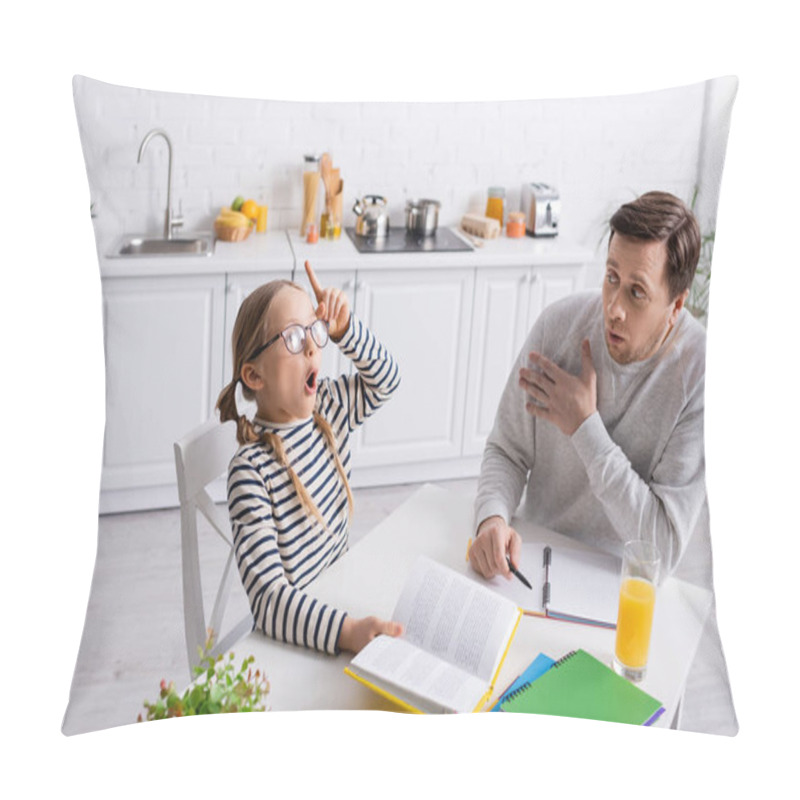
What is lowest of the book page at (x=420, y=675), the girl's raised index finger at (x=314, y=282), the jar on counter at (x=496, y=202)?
the book page at (x=420, y=675)

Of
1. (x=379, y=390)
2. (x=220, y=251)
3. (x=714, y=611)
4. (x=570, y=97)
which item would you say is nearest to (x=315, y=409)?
(x=379, y=390)

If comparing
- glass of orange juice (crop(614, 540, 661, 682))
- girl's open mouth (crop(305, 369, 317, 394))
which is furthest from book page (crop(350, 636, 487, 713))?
girl's open mouth (crop(305, 369, 317, 394))

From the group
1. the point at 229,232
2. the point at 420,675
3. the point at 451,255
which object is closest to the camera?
the point at 420,675

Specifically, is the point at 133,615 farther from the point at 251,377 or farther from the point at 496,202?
the point at 496,202

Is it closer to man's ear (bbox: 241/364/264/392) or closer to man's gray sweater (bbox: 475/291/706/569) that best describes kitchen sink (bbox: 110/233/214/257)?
man's ear (bbox: 241/364/264/392)

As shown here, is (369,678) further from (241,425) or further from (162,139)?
(162,139)

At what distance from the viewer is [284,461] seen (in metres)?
2.03

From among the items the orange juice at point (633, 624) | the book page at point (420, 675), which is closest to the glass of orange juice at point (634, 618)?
the orange juice at point (633, 624)

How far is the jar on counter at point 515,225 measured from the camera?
85.8 inches

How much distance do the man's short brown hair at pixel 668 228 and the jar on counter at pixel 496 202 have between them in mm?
195

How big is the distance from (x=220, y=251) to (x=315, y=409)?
307 mm

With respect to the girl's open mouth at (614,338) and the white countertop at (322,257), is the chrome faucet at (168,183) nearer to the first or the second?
the white countertop at (322,257)

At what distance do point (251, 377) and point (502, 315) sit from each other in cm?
46

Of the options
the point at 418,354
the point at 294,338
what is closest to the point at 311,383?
the point at 294,338
